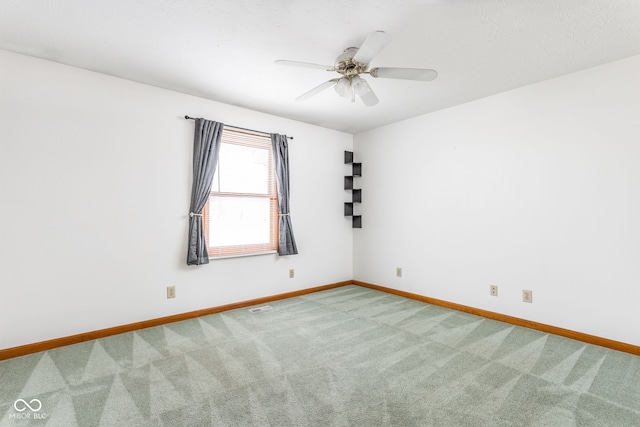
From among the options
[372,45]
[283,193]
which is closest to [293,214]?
[283,193]

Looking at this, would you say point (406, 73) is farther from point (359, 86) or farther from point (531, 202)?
point (531, 202)

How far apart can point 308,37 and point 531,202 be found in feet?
8.74

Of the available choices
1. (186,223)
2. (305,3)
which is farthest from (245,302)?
(305,3)

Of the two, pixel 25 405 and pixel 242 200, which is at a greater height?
pixel 242 200

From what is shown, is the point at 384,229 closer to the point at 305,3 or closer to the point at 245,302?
the point at 245,302

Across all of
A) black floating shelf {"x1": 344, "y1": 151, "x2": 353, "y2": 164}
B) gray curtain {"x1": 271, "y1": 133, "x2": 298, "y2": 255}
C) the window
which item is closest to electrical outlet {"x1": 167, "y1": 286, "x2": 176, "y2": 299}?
the window

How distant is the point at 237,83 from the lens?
3.05 m

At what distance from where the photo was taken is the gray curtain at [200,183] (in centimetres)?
331

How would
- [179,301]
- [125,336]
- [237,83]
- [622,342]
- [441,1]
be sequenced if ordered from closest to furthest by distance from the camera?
[441,1]
[622,342]
[125,336]
[237,83]
[179,301]

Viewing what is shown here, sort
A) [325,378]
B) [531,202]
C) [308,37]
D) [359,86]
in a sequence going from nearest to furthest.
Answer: [325,378], [308,37], [359,86], [531,202]

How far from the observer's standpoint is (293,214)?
4.29 m

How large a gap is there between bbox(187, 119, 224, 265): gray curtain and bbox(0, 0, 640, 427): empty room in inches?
1.3

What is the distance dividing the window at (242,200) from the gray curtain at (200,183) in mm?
159

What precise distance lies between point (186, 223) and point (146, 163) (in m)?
0.73
